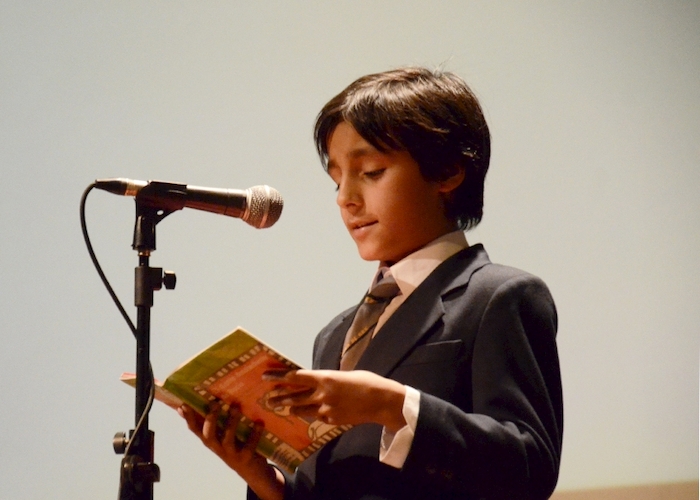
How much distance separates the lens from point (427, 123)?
1.24 metres

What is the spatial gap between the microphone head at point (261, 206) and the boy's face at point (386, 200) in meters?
0.13

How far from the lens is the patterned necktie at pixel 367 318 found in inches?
47.6

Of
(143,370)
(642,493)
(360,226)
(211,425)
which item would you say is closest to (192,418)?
(211,425)

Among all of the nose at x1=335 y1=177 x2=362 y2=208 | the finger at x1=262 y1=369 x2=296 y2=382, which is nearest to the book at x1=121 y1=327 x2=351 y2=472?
the finger at x1=262 y1=369 x2=296 y2=382

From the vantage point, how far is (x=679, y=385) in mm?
2227

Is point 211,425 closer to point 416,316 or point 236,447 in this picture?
point 236,447

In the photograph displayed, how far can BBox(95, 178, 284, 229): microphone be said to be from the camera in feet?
3.56

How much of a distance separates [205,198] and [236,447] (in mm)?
375

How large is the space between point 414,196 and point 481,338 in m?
0.27

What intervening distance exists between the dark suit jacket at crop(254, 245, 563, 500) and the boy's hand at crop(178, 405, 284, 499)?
56 millimetres

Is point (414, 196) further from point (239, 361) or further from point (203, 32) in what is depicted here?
point (203, 32)

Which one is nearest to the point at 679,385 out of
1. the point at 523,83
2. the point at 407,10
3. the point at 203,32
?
the point at 523,83

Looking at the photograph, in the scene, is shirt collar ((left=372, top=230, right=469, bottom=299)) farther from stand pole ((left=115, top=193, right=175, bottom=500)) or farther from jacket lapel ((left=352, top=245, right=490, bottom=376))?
stand pole ((left=115, top=193, right=175, bottom=500))

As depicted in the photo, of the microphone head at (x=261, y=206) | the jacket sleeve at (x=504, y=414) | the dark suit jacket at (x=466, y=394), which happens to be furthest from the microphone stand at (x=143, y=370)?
the jacket sleeve at (x=504, y=414)
